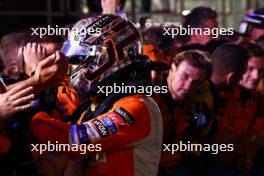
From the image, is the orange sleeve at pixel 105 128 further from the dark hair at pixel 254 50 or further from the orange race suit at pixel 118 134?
the dark hair at pixel 254 50

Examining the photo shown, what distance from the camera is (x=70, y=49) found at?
131 inches

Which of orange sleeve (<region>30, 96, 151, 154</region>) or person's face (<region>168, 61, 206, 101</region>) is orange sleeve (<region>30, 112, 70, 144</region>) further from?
person's face (<region>168, 61, 206, 101</region>)

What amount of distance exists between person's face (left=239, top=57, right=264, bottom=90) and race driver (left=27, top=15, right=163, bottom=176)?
2277 mm

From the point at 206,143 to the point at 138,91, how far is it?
6.35ft

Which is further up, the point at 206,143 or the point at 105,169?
the point at 105,169

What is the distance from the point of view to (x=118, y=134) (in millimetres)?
3039

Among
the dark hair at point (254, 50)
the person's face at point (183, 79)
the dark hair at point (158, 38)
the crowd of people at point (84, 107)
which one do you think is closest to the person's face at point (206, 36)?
the dark hair at point (158, 38)

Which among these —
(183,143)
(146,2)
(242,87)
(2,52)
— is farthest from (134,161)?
(146,2)

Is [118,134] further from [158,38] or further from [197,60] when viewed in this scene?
[158,38]

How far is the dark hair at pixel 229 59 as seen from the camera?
523cm

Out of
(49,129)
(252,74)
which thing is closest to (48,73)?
(49,129)

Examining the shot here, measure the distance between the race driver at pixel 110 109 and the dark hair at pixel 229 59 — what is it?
1995 mm

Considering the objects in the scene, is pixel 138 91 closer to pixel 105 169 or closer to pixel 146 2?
pixel 105 169

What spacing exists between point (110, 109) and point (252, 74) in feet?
8.34
